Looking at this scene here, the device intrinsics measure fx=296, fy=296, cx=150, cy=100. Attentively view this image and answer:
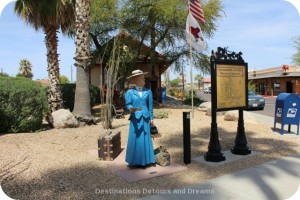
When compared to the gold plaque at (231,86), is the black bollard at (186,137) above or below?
below

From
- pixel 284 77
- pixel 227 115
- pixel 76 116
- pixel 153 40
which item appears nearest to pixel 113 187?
pixel 76 116

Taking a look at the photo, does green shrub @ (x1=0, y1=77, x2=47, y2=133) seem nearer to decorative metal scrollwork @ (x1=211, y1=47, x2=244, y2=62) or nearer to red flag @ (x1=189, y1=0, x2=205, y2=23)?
decorative metal scrollwork @ (x1=211, y1=47, x2=244, y2=62)

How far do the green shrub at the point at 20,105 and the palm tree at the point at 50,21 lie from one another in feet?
7.25

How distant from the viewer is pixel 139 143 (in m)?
5.52

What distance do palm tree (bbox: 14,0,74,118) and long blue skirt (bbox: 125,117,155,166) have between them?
7.36 m

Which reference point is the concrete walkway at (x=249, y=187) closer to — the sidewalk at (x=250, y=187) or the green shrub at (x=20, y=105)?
the sidewalk at (x=250, y=187)

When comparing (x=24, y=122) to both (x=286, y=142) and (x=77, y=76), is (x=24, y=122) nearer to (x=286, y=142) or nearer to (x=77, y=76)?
(x=77, y=76)

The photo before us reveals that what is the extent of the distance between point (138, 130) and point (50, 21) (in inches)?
337

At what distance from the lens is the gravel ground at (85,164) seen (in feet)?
15.0

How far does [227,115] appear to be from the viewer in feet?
39.4

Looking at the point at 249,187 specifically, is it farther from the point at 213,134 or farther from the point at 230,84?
the point at 230,84

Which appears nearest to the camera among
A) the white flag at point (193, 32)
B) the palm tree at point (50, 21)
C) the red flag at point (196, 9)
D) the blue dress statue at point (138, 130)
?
the blue dress statue at point (138, 130)

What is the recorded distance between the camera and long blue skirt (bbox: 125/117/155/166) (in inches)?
217

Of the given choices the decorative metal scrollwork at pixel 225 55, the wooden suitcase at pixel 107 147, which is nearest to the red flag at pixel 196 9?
the decorative metal scrollwork at pixel 225 55
